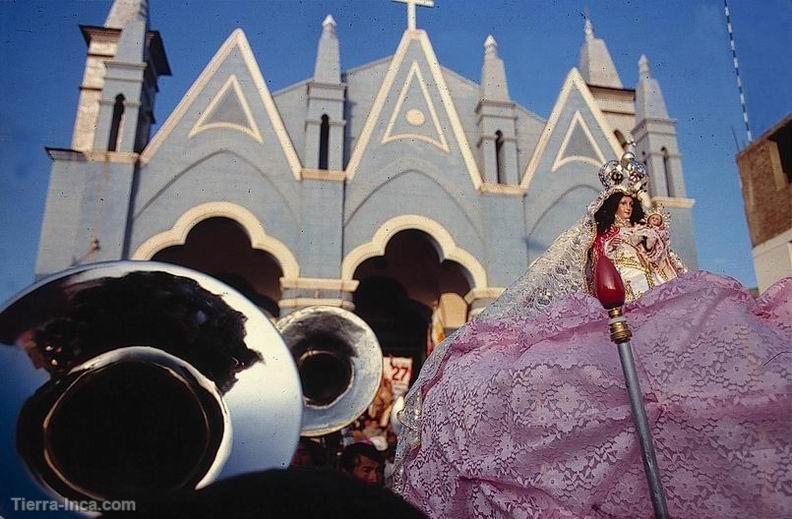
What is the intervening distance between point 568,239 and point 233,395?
238cm

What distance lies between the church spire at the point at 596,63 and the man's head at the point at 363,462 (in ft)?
39.8

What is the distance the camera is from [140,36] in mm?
11273

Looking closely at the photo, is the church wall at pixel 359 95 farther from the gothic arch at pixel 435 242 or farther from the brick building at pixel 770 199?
the brick building at pixel 770 199

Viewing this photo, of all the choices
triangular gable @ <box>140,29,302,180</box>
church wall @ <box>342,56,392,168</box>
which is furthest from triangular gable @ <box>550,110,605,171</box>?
triangular gable @ <box>140,29,302,180</box>

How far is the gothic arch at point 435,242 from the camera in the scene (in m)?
11.0

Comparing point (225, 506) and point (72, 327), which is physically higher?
point (72, 327)

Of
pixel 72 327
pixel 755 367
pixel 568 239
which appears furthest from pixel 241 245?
pixel 755 367

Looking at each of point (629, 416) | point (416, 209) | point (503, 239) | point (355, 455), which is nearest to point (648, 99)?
point (503, 239)

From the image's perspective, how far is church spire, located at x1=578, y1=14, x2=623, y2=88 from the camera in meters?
14.9

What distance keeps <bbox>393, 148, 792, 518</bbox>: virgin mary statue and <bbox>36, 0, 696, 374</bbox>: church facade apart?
7816 mm

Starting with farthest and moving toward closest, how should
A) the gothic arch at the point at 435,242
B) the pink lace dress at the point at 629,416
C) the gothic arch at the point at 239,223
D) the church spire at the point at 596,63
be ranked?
1. the church spire at the point at 596,63
2. the gothic arch at the point at 435,242
3. the gothic arch at the point at 239,223
4. the pink lace dress at the point at 629,416

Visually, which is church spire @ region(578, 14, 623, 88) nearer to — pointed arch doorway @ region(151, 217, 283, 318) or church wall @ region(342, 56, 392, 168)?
church wall @ region(342, 56, 392, 168)

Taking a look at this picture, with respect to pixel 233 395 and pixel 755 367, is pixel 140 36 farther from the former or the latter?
pixel 755 367

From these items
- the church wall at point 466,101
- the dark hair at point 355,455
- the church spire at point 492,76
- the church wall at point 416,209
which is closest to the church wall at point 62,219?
the church wall at point 416,209
